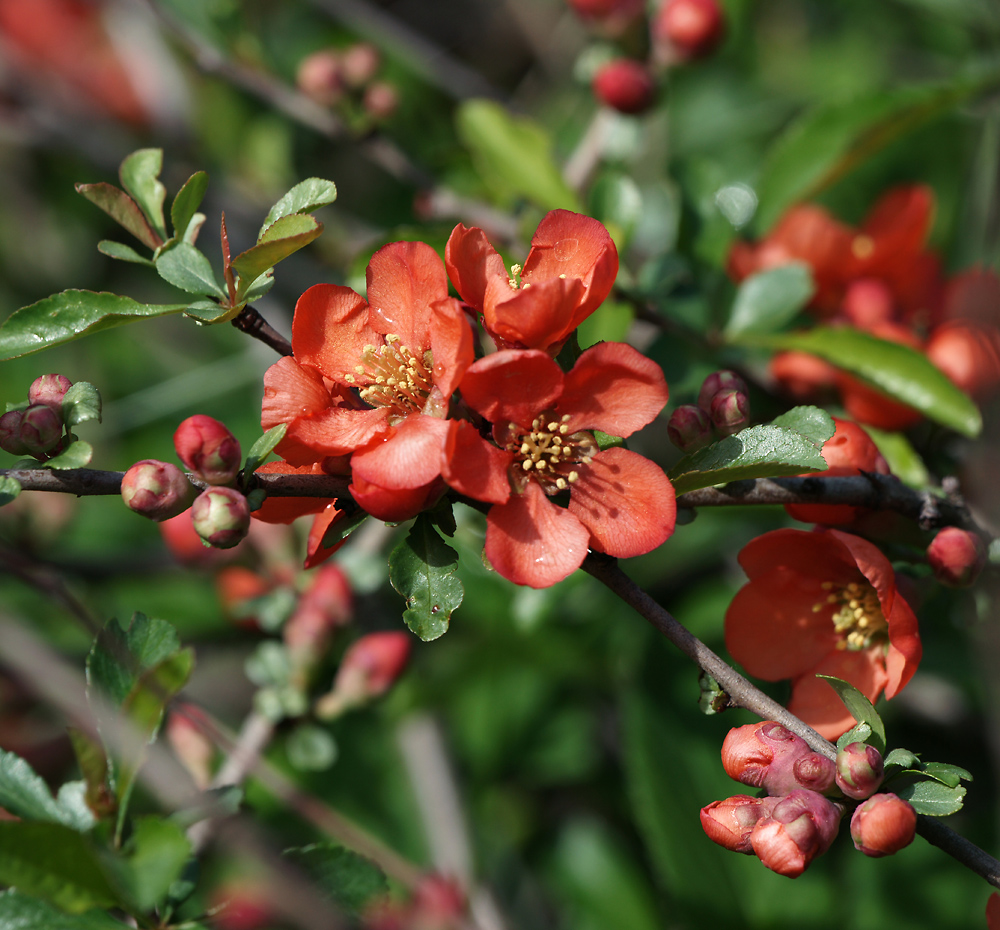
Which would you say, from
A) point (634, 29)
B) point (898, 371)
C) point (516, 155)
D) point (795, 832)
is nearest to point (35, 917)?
point (795, 832)

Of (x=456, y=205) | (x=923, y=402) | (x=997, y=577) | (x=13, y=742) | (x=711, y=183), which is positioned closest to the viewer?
(x=997, y=577)

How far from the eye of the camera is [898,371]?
1.29m

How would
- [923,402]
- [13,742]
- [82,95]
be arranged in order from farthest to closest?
1. [82,95]
2. [13,742]
3. [923,402]

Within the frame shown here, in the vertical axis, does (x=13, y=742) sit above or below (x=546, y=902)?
below

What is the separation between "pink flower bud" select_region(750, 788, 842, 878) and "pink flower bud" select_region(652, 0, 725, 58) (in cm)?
151

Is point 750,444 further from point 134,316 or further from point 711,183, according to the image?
point 711,183

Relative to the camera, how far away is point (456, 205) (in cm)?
188

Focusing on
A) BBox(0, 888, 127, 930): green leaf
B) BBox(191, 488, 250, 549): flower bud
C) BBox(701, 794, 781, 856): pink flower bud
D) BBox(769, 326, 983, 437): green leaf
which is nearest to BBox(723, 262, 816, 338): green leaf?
BBox(769, 326, 983, 437): green leaf

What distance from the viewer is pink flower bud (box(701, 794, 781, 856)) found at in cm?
84

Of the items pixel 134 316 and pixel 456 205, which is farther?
pixel 456 205

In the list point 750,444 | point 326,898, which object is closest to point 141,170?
point 750,444

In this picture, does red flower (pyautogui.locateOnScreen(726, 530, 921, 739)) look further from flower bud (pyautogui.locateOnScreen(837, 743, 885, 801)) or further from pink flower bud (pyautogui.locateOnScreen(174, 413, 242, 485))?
pink flower bud (pyautogui.locateOnScreen(174, 413, 242, 485))

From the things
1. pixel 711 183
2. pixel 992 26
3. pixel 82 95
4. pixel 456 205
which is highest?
pixel 992 26

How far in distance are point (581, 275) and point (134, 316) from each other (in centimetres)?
42
